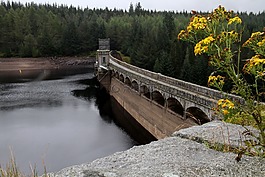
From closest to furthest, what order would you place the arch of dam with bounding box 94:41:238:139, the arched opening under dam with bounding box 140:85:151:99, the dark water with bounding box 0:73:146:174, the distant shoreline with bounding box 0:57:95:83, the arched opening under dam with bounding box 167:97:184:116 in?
the arch of dam with bounding box 94:41:238:139 → the dark water with bounding box 0:73:146:174 → the arched opening under dam with bounding box 167:97:184:116 → the arched opening under dam with bounding box 140:85:151:99 → the distant shoreline with bounding box 0:57:95:83

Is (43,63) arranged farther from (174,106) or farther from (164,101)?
(174,106)

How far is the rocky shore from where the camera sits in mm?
3438

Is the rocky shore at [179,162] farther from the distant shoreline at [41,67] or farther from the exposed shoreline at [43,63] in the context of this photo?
the exposed shoreline at [43,63]

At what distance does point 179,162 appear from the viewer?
372cm

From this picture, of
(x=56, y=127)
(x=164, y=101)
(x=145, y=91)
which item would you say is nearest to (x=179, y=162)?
(x=164, y=101)

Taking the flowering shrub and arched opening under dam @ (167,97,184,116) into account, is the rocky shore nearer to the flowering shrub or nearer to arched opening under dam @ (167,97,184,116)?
the flowering shrub

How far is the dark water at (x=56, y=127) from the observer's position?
21.0m

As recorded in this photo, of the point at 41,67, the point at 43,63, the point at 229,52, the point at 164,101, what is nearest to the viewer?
the point at 229,52

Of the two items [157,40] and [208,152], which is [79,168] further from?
[157,40]

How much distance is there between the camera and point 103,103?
129ft

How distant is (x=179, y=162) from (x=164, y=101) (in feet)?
75.2

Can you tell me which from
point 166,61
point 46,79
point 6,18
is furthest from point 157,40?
point 6,18

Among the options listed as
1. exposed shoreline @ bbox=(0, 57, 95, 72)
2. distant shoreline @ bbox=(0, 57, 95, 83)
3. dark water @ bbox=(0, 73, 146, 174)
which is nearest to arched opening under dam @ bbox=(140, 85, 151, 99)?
dark water @ bbox=(0, 73, 146, 174)

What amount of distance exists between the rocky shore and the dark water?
10289 mm
